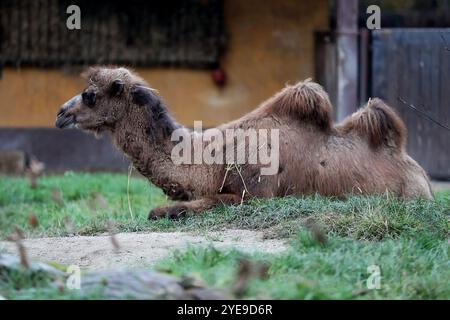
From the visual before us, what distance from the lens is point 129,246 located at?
7.59 m

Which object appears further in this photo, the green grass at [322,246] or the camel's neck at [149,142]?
the camel's neck at [149,142]

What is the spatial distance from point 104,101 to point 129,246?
7.11 feet

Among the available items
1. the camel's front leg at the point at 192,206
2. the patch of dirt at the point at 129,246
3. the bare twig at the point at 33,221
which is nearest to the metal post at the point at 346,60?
the camel's front leg at the point at 192,206

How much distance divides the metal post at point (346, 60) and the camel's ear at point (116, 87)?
5.41 m

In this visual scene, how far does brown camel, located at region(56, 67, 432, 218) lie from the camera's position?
9.10 meters

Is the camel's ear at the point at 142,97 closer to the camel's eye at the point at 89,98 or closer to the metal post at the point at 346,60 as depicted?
the camel's eye at the point at 89,98

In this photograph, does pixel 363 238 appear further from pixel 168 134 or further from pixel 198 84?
pixel 198 84

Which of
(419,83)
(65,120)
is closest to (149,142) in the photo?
(65,120)

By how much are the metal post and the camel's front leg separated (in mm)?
5522

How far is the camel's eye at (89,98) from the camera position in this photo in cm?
941

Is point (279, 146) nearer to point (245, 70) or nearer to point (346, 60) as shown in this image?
point (346, 60)

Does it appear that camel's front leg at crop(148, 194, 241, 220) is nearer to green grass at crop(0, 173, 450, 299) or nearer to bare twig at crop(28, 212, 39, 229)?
A: green grass at crop(0, 173, 450, 299)

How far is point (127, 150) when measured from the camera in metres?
9.34

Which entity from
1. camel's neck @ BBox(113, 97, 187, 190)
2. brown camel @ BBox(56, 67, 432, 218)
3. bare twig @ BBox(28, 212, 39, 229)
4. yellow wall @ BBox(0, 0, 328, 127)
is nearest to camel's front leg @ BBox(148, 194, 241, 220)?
brown camel @ BBox(56, 67, 432, 218)
